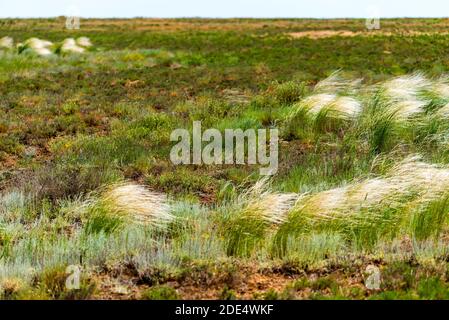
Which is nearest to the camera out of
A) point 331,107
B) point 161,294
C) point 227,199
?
point 161,294

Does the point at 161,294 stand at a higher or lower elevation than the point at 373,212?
lower

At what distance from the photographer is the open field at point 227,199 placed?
5.04 m

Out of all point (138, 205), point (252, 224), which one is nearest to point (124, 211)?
point (138, 205)

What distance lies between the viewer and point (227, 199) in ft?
26.1

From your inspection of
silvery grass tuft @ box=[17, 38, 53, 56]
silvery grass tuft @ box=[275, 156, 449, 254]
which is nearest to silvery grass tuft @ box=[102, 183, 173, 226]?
silvery grass tuft @ box=[275, 156, 449, 254]

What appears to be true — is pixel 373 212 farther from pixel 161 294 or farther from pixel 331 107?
pixel 331 107

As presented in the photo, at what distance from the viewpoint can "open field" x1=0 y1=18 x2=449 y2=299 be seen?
5043 millimetres

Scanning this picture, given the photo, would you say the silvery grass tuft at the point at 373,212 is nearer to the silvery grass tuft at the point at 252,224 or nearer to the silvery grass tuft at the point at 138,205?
the silvery grass tuft at the point at 252,224

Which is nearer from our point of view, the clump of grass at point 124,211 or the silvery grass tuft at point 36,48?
the clump of grass at point 124,211

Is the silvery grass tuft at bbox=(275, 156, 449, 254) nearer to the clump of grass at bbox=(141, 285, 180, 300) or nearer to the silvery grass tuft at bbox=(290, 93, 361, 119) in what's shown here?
the clump of grass at bbox=(141, 285, 180, 300)

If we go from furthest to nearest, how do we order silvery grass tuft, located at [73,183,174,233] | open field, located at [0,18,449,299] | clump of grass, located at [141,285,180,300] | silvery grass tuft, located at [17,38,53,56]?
silvery grass tuft, located at [17,38,53,56]
silvery grass tuft, located at [73,183,174,233]
open field, located at [0,18,449,299]
clump of grass, located at [141,285,180,300]

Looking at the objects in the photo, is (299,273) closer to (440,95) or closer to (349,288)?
(349,288)

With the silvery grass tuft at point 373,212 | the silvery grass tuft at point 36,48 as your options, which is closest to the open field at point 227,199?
the silvery grass tuft at point 373,212
